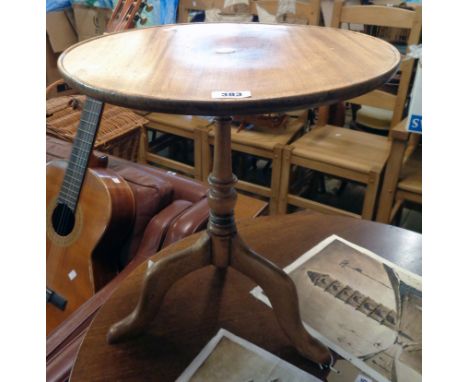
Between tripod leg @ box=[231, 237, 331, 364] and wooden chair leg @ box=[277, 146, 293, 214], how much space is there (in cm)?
101

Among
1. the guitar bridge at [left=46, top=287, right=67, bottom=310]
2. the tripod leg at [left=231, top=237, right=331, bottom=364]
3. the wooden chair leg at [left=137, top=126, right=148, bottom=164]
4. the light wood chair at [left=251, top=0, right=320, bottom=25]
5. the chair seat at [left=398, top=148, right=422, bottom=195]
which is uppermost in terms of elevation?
the light wood chair at [left=251, top=0, right=320, bottom=25]

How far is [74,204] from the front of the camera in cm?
114

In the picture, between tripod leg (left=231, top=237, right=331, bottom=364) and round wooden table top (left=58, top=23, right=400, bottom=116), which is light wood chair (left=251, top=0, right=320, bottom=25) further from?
tripod leg (left=231, top=237, right=331, bottom=364)

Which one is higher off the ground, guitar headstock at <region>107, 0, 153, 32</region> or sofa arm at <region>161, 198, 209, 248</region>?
guitar headstock at <region>107, 0, 153, 32</region>

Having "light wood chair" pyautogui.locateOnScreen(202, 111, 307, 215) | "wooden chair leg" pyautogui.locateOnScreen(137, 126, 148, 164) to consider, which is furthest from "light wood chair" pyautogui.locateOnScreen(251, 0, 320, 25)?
"wooden chair leg" pyautogui.locateOnScreen(137, 126, 148, 164)

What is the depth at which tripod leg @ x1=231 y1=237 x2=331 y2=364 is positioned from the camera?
649mm

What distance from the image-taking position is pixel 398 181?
4.93ft

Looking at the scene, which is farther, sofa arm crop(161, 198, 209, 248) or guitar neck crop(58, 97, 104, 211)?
guitar neck crop(58, 97, 104, 211)

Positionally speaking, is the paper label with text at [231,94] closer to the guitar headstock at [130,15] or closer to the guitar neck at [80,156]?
the guitar neck at [80,156]

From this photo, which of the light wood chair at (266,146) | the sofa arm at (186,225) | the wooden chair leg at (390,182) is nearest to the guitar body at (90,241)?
the sofa arm at (186,225)

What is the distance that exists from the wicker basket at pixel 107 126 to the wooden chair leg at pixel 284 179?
627 mm

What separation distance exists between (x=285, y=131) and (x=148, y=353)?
1334 mm

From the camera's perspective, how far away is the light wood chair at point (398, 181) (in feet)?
4.70

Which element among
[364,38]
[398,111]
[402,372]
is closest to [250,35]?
[364,38]
